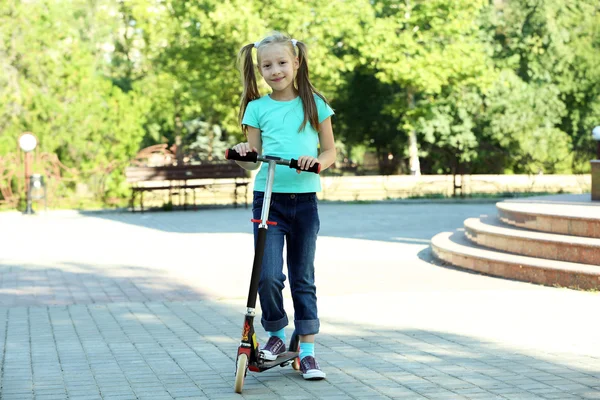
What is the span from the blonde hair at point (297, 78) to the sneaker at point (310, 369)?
47.3 inches

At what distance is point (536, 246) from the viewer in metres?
10.2

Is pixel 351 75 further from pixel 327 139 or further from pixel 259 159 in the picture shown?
pixel 259 159

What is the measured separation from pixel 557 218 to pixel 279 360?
5.78 metres

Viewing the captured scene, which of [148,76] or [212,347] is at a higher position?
[148,76]

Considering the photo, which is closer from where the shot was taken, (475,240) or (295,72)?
(295,72)

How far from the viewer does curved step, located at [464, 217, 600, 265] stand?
9.55m

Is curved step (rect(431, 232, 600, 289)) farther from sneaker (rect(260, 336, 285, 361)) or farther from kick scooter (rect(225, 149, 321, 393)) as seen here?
kick scooter (rect(225, 149, 321, 393))

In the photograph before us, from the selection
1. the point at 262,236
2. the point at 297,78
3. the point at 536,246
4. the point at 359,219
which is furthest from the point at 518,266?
the point at 359,219

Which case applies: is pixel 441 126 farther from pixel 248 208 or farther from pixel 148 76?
pixel 248 208

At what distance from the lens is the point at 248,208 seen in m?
22.6

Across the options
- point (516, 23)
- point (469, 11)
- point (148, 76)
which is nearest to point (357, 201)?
point (469, 11)

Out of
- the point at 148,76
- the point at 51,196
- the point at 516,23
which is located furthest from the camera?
the point at 148,76

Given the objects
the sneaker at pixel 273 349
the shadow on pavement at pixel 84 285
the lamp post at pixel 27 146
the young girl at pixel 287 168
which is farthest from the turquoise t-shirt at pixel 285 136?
the lamp post at pixel 27 146

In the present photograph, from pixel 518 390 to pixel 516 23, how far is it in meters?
38.5
